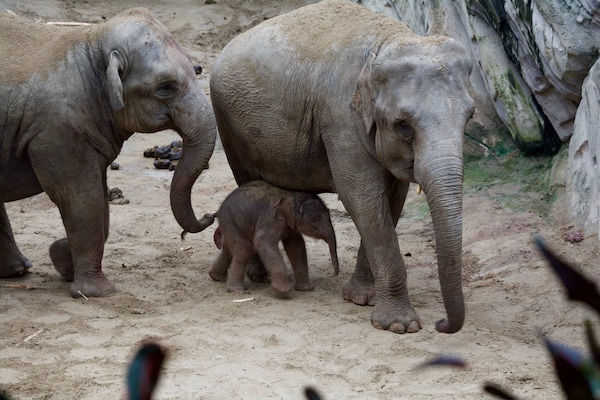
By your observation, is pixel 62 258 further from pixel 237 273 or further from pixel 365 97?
pixel 365 97

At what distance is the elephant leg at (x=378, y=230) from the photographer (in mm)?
5863

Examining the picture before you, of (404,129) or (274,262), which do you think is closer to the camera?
(404,129)

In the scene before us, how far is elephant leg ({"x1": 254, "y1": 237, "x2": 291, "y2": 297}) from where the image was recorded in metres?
6.28

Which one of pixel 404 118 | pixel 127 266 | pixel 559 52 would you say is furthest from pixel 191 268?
pixel 559 52

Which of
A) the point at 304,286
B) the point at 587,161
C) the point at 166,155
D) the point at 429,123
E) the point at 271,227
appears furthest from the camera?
the point at 166,155

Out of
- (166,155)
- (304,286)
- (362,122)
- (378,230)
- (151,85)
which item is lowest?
(166,155)

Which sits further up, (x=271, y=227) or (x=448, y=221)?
(x=448, y=221)

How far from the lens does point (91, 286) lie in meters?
6.35

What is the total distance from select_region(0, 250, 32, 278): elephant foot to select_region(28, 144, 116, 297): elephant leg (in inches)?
23.1

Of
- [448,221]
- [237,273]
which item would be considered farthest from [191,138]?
[448,221]

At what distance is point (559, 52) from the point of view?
7.00 metres

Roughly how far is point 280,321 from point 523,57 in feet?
12.0

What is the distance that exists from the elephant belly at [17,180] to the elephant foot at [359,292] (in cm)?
220

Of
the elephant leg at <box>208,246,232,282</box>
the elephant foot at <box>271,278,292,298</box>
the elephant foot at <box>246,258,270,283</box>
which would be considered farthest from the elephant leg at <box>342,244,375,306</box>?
the elephant leg at <box>208,246,232,282</box>
